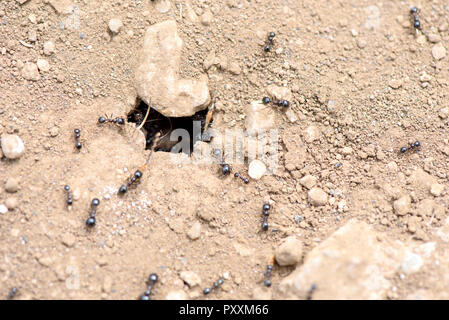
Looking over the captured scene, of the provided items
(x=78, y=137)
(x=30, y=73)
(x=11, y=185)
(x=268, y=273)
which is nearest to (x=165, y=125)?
(x=78, y=137)

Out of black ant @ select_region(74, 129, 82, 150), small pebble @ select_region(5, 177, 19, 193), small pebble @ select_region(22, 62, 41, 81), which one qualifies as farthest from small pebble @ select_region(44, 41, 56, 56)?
small pebble @ select_region(5, 177, 19, 193)

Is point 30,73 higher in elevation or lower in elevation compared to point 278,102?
lower

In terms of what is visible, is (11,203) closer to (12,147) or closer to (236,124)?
(12,147)

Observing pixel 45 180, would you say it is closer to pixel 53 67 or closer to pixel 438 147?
pixel 53 67

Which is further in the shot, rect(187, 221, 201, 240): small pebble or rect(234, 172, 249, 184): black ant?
rect(234, 172, 249, 184): black ant

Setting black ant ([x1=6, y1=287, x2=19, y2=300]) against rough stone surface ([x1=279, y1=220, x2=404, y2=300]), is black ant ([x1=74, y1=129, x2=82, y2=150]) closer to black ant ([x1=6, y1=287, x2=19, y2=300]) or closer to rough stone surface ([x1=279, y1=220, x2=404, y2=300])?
black ant ([x1=6, y1=287, x2=19, y2=300])

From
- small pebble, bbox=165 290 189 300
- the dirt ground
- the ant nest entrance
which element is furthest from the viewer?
the ant nest entrance

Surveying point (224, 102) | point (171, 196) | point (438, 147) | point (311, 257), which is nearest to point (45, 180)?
point (171, 196)
